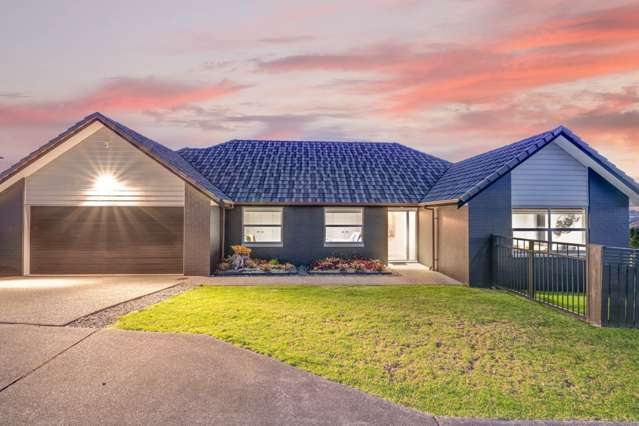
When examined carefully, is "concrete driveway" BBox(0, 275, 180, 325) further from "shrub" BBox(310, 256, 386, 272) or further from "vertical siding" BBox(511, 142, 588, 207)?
"vertical siding" BBox(511, 142, 588, 207)

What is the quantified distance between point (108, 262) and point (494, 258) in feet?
45.1

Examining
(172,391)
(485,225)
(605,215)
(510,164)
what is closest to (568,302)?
(485,225)

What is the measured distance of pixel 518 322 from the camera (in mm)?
7910

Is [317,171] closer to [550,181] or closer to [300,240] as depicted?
[300,240]

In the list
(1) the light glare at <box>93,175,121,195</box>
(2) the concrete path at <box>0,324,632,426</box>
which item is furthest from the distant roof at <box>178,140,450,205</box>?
(2) the concrete path at <box>0,324,632,426</box>

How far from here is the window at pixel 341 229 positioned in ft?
52.2

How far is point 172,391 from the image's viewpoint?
15.5ft

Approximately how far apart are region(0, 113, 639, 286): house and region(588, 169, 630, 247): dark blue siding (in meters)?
0.04

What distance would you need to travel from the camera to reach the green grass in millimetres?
4590

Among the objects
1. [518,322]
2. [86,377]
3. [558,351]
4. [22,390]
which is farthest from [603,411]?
[22,390]

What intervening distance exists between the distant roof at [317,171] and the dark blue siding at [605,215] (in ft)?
19.9

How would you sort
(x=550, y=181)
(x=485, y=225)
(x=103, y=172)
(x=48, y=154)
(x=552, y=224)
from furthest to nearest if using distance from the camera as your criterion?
(x=103, y=172)
(x=48, y=154)
(x=552, y=224)
(x=550, y=181)
(x=485, y=225)

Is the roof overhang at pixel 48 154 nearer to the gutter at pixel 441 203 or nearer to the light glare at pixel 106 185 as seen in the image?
the light glare at pixel 106 185

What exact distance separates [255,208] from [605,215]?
43.1 ft
